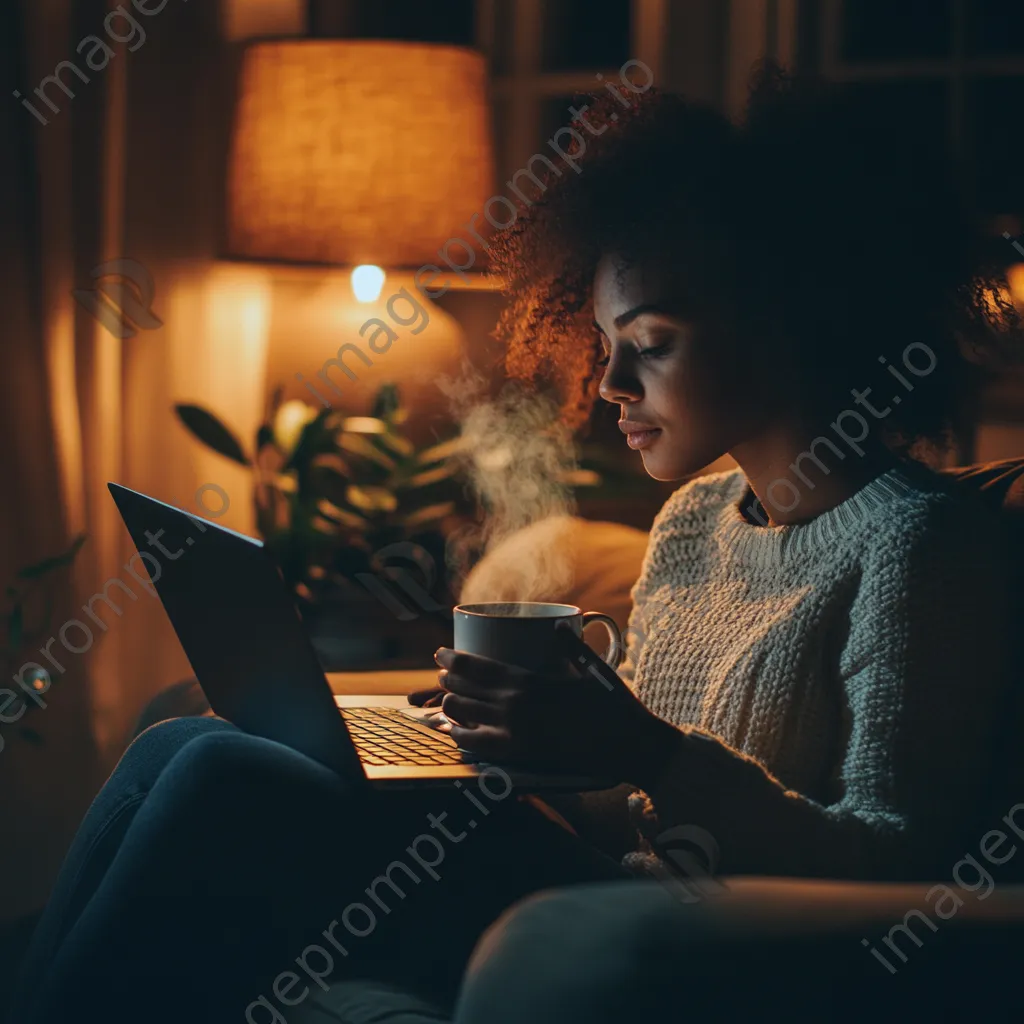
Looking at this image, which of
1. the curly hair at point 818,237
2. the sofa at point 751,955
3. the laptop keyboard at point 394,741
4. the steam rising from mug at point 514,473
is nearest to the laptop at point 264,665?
the laptop keyboard at point 394,741

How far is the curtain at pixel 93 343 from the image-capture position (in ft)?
6.80

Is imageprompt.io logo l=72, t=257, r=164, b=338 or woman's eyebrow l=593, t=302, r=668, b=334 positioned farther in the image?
imageprompt.io logo l=72, t=257, r=164, b=338

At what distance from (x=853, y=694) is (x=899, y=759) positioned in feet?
0.23

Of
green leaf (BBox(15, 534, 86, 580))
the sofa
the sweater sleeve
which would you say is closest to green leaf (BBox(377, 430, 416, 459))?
green leaf (BBox(15, 534, 86, 580))

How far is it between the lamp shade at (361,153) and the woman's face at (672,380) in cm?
83

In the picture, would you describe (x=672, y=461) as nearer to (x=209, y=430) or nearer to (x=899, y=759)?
(x=899, y=759)

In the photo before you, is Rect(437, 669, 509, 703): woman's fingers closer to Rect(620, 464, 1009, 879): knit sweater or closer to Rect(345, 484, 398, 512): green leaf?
Rect(620, 464, 1009, 879): knit sweater

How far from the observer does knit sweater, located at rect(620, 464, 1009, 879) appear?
926 mm

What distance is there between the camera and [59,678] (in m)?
2.15

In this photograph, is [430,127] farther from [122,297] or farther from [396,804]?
[396,804]

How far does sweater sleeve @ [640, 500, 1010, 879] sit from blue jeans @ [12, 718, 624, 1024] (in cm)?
16

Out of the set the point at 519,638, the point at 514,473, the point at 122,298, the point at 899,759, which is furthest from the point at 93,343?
the point at 899,759

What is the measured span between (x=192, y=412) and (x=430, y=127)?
66 cm

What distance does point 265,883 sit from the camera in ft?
3.11
